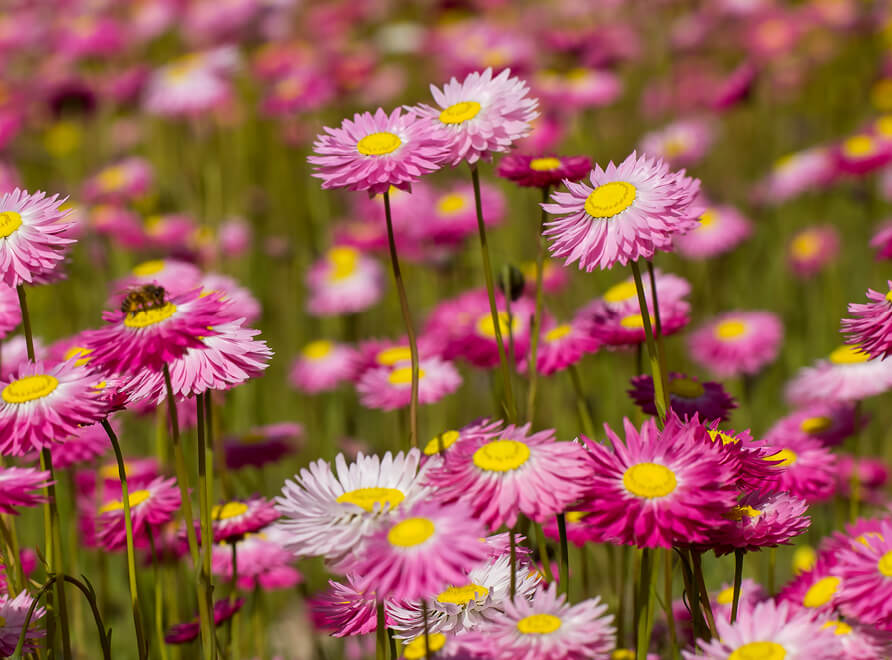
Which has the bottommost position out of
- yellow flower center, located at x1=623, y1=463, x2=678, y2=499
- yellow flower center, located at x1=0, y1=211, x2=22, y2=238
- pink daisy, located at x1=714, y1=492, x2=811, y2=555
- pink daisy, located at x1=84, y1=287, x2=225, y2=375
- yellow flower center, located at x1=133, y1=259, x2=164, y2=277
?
pink daisy, located at x1=714, y1=492, x2=811, y2=555

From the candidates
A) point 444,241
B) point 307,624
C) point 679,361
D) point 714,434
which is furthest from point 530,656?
point 679,361

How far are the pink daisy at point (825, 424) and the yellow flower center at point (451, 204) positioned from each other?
4.13ft

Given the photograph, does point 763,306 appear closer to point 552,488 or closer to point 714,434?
point 714,434

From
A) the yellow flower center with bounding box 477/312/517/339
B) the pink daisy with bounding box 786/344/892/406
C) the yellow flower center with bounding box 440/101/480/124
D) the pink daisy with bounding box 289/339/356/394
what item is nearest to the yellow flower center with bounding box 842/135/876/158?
the pink daisy with bounding box 786/344/892/406

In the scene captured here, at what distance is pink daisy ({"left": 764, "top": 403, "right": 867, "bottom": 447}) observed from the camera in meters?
1.90

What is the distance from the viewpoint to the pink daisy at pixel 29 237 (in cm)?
116

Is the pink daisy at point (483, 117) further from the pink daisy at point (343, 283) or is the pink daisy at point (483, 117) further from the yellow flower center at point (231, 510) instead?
the pink daisy at point (343, 283)

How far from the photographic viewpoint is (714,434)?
3.66 ft

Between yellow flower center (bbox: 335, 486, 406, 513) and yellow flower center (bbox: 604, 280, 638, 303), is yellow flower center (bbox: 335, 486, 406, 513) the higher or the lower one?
the lower one

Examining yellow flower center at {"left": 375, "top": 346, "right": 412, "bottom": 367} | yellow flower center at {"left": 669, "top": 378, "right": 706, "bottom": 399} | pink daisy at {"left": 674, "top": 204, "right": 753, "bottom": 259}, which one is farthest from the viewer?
pink daisy at {"left": 674, "top": 204, "right": 753, "bottom": 259}

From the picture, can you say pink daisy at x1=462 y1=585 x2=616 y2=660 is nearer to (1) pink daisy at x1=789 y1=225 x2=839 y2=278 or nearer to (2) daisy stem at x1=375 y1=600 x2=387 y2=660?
(2) daisy stem at x1=375 y1=600 x2=387 y2=660

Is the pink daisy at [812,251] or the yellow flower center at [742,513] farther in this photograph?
the pink daisy at [812,251]

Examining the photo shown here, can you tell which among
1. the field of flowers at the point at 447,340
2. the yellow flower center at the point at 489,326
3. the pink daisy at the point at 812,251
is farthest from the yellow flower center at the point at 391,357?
the pink daisy at the point at 812,251

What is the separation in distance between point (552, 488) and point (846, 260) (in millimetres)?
3002
